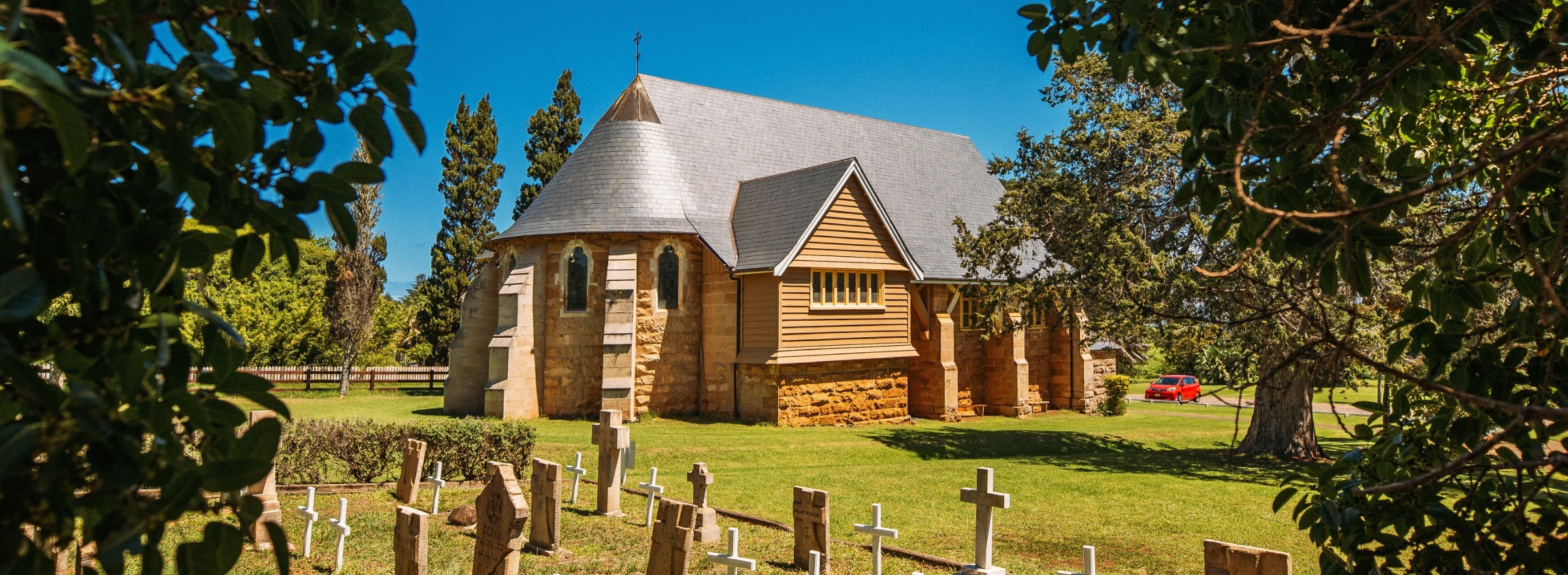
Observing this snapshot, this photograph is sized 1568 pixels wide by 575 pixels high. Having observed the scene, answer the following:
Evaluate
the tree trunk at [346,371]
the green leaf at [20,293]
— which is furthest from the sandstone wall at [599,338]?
the green leaf at [20,293]

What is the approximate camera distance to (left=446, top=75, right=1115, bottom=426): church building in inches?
922

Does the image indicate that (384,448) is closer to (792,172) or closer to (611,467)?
(611,467)

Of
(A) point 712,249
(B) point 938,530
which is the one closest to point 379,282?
(A) point 712,249

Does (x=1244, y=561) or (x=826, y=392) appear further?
(x=826, y=392)

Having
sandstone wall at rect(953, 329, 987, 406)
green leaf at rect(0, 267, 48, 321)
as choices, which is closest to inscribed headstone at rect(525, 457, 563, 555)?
green leaf at rect(0, 267, 48, 321)

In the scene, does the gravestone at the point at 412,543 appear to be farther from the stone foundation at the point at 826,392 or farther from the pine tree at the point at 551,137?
the pine tree at the point at 551,137

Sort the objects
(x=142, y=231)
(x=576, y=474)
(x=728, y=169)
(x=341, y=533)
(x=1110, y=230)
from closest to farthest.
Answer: (x=142, y=231) < (x=341, y=533) < (x=576, y=474) < (x=1110, y=230) < (x=728, y=169)

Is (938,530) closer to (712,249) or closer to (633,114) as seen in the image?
(712,249)

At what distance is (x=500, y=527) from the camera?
7.39 m

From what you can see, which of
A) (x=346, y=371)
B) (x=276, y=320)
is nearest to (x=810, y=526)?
(x=346, y=371)

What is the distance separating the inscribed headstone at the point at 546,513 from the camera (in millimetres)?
9719

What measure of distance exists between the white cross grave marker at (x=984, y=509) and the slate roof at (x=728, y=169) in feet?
51.3

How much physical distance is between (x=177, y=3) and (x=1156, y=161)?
66.8 feet

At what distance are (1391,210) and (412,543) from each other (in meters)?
6.86
